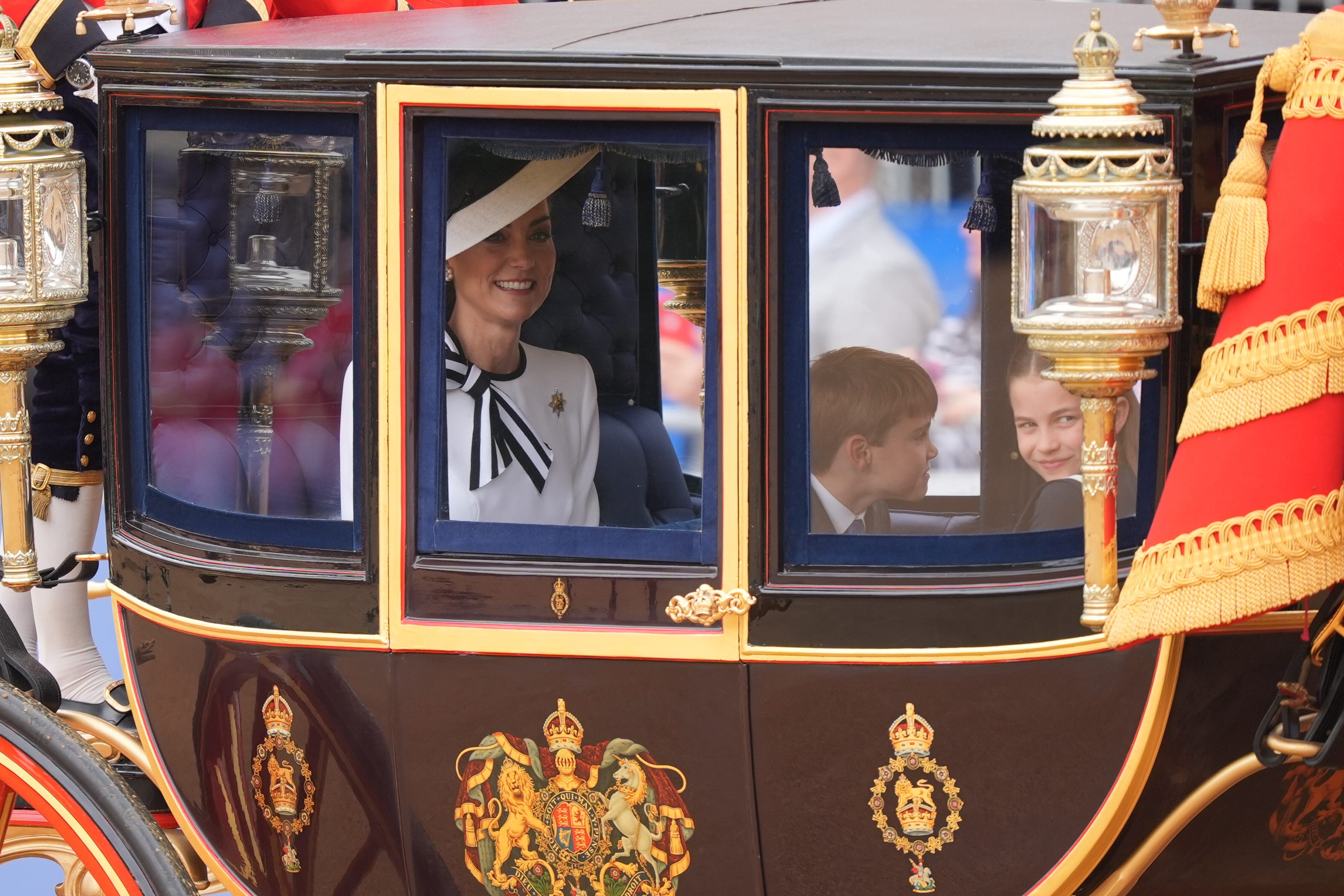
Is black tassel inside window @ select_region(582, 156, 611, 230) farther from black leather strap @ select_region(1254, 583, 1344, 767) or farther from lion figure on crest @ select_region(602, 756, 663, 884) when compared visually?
black leather strap @ select_region(1254, 583, 1344, 767)

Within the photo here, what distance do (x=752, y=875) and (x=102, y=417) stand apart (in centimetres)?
116

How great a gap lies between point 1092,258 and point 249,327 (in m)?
1.17

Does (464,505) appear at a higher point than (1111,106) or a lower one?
lower

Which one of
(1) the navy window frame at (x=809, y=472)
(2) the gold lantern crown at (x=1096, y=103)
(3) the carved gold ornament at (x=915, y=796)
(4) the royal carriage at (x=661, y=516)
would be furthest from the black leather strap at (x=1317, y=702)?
(2) the gold lantern crown at (x=1096, y=103)

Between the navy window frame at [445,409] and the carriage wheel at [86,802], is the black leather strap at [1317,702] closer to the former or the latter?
the navy window frame at [445,409]

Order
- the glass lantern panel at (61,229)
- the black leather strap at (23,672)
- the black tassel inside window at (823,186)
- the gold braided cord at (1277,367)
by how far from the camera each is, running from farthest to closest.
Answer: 1. the black leather strap at (23,672)
2. the glass lantern panel at (61,229)
3. the black tassel inside window at (823,186)
4. the gold braided cord at (1277,367)

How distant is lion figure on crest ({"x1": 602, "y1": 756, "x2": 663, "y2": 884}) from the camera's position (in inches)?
91.0

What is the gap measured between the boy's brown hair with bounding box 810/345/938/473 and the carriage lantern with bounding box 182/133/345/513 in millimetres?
647

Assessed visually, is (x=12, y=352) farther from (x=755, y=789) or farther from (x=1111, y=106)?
(x=1111, y=106)

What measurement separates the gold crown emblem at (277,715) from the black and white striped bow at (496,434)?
1.31 feet

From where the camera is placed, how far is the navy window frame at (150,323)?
231cm

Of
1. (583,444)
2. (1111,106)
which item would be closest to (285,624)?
(583,444)

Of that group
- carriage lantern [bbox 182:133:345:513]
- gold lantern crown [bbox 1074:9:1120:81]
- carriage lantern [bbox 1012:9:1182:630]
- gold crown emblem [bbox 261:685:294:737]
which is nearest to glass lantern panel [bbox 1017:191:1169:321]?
carriage lantern [bbox 1012:9:1182:630]

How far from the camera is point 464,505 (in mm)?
2352
